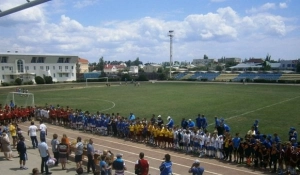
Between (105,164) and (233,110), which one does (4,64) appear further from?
(105,164)

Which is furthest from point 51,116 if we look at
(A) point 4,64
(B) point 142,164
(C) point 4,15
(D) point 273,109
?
(A) point 4,64

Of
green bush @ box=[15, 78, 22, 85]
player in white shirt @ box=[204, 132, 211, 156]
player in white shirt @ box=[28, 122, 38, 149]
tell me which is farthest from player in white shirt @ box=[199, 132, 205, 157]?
green bush @ box=[15, 78, 22, 85]

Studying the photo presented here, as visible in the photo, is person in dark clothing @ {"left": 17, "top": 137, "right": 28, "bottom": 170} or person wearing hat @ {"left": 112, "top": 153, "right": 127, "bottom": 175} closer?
person wearing hat @ {"left": 112, "top": 153, "right": 127, "bottom": 175}

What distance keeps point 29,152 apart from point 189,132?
8363 mm

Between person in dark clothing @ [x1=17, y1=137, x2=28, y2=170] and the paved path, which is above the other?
person in dark clothing @ [x1=17, y1=137, x2=28, y2=170]

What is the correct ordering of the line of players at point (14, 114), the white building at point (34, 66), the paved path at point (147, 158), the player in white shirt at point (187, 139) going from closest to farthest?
1. the paved path at point (147, 158)
2. the player in white shirt at point (187, 139)
3. the line of players at point (14, 114)
4. the white building at point (34, 66)

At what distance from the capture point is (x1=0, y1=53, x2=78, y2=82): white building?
83.2 metres

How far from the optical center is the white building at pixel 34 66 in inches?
3278

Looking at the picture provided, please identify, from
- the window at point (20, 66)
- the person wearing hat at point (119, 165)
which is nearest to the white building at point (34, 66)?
the window at point (20, 66)

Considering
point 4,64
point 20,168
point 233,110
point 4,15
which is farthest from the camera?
point 4,64

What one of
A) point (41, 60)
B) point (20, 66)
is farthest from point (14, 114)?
point (41, 60)

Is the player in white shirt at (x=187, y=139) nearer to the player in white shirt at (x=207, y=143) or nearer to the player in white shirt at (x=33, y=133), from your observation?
the player in white shirt at (x=207, y=143)

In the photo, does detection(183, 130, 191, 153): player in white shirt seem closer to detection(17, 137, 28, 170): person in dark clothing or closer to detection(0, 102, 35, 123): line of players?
detection(17, 137, 28, 170): person in dark clothing

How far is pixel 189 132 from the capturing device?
17172 millimetres
